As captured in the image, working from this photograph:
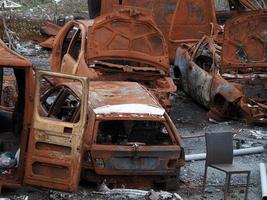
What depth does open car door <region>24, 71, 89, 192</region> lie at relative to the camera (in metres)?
8.54

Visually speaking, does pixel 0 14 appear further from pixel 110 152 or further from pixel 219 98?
pixel 110 152

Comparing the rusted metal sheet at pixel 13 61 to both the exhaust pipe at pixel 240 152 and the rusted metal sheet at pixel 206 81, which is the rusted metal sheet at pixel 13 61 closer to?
the exhaust pipe at pixel 240 152

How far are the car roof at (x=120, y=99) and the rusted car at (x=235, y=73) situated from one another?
368 centimetres

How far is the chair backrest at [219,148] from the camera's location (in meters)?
9.36

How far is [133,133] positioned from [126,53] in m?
3.43

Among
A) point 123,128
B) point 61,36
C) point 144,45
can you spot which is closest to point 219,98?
point 144,45

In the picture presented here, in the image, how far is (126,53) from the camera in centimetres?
1252

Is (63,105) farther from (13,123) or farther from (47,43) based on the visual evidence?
(47,43)

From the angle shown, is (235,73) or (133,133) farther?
(235,73)

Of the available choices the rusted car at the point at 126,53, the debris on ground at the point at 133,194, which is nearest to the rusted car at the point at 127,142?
the debris on ground at the point at 133,194

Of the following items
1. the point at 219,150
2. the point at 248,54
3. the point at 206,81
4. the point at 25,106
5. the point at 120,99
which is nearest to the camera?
the point at 25,106

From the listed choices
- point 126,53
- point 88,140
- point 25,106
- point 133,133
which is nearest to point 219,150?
point 133,133

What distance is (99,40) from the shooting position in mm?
12492

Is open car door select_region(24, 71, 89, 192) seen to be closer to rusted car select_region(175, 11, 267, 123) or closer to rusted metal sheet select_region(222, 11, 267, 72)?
rusted car select_region(175, 11, 267, 123)
